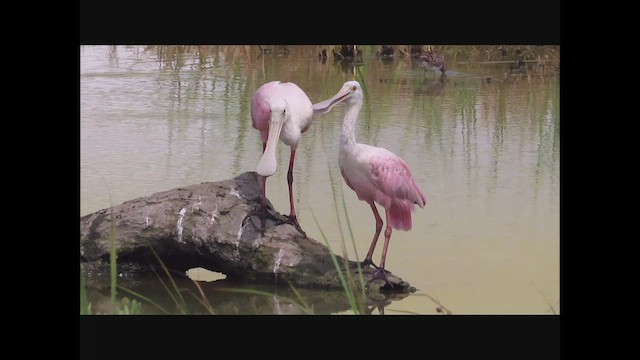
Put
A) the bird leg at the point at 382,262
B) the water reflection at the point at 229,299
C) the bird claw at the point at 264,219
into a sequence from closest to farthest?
1. the water reflection at the point at 229,299
2. the bird leg at the point at 382,262
3. the bird claw at the point at 264,219

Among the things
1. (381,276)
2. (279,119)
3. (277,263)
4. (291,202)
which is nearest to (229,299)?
(277,263)

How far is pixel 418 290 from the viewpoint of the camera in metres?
7.01

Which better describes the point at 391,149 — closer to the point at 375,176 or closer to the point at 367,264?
the point at 375,176

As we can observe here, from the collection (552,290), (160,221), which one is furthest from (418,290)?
(160,221)

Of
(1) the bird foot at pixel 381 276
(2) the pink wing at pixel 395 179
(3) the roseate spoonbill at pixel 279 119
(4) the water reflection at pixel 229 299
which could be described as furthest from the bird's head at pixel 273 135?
(1) the bird foot at pixel 381 276

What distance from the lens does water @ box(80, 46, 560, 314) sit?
704cm

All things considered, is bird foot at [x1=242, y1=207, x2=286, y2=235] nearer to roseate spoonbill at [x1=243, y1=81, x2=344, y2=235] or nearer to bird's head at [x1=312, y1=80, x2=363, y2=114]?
roseate spoonbill at [x1=243, y1=81, x2=344, y2=235]

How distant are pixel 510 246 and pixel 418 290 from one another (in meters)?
0.49

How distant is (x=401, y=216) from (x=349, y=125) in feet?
1.65

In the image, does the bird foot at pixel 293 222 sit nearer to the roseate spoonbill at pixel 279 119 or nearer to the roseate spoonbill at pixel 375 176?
the roseate spoonbill at pixel 279 119

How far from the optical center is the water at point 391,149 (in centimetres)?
704

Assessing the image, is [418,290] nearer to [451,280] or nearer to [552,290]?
[451,280]

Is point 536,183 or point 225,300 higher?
point 536,183

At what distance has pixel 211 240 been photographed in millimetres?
7141
